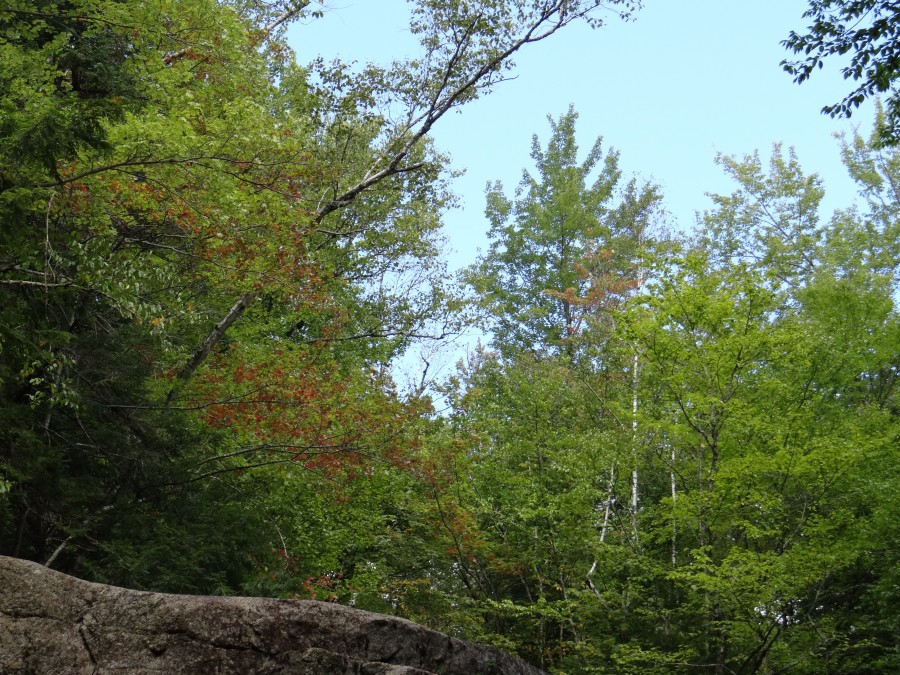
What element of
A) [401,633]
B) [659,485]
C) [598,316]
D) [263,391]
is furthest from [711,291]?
[598,316]

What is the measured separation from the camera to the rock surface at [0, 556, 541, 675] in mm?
4957

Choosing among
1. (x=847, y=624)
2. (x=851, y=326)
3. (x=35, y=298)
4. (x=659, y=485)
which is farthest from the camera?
(x=659, y=485)

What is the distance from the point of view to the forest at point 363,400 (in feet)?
27.0

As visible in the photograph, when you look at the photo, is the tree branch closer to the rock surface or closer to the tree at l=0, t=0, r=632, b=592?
the tree at l=0, t=0, r=632, b=592

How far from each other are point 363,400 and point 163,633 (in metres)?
8.85

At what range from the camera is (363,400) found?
1401cm

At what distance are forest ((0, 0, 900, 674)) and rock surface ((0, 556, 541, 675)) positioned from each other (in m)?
1.98

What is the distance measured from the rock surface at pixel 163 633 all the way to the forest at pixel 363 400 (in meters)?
1.98

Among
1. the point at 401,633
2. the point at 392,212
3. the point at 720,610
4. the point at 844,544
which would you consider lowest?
the point at 401,633

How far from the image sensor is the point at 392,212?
766 inches

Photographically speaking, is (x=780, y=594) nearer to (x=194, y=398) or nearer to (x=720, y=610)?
(x=720, y=610)

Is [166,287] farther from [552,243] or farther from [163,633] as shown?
[552,243]

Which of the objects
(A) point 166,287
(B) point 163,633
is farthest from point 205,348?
(B) point 163,633

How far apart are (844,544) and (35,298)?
10.9m
